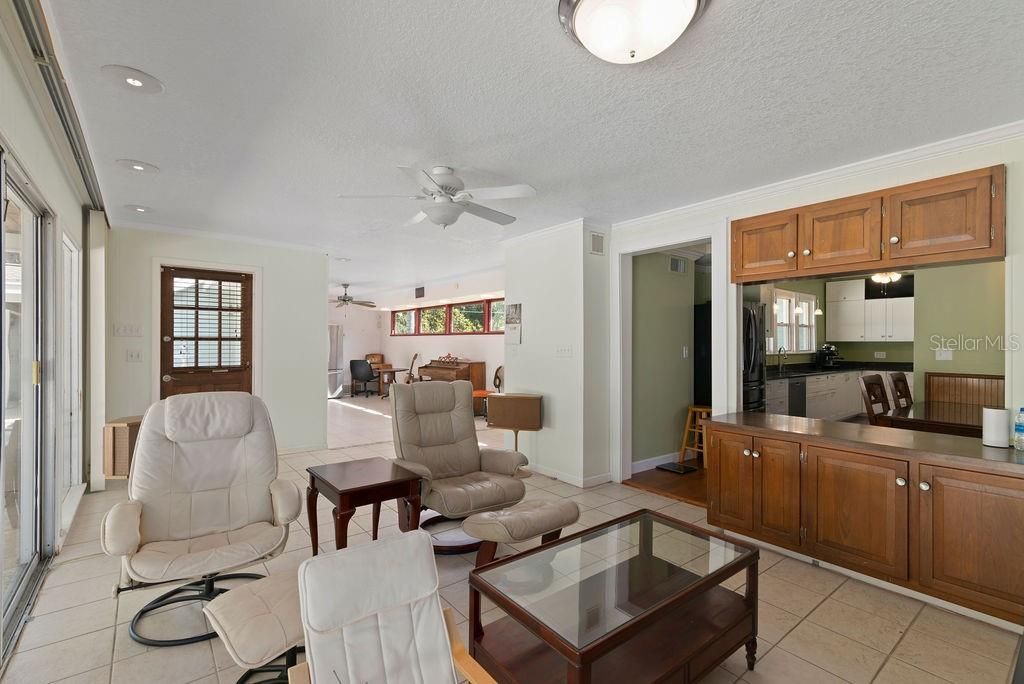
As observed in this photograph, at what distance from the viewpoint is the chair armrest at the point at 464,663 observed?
1.21 meters

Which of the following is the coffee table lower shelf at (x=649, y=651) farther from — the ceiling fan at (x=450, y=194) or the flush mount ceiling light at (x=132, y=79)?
→ the flush mount ceiling light at (x=132, y=79)

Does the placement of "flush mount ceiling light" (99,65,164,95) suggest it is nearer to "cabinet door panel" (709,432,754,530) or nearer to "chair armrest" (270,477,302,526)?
"chair armrest" (270,477,302,526)

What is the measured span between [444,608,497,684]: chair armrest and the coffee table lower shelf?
18.6 inches

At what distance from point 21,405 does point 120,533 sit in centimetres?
121

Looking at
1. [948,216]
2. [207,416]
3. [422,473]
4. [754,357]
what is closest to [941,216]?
[948,216]

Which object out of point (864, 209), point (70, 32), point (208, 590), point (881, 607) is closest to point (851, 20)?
point (864, 209)

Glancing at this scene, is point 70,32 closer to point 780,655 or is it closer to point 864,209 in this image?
point 780,655

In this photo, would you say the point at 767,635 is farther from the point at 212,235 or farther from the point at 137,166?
the point at 212,235

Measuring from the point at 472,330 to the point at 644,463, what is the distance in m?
5.09

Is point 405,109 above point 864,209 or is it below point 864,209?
above

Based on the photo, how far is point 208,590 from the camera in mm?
2375

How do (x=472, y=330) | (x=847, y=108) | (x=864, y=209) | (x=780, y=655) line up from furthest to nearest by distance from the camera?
1. (x=472, y=330)
2. (x=864, y=209)
3. (x=847, y=108)
4. (x=780, y=655)

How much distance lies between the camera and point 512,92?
87.2 inches

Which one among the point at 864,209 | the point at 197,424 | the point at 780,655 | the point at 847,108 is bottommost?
the point at 780,655
